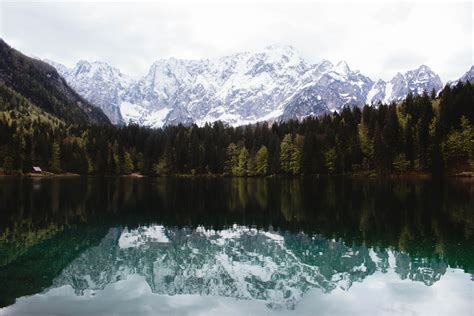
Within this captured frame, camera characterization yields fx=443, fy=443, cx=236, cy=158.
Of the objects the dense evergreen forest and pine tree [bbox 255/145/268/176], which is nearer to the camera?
the dense evergreen forest

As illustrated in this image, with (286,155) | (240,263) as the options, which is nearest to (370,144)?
(286,155)

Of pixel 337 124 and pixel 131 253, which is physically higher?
pixel 337 124

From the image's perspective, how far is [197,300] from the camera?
20625 millimetres

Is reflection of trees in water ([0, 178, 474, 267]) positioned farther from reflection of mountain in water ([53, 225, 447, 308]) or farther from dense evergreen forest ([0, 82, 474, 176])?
dense evergreen forest ([0, 82, 474, 176])

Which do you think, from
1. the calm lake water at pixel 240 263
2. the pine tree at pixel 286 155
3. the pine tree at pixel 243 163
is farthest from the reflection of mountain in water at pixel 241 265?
the pine tree at pixel 243 163

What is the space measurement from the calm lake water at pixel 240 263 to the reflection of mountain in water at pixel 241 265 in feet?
0.22

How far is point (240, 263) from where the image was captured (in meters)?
27.8

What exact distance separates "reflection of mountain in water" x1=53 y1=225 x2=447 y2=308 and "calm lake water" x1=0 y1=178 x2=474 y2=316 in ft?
0.22

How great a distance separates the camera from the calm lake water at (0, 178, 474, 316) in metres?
19.8

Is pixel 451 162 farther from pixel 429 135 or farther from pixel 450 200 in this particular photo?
pixel 450 200

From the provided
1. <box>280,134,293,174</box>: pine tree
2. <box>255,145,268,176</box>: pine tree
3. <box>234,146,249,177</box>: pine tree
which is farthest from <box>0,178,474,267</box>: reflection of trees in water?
<box>234,146,249,177</box>: pine tree

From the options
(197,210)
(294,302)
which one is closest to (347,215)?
(197,210)

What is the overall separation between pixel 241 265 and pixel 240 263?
503 mm

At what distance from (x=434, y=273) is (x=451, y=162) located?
11649 cm
